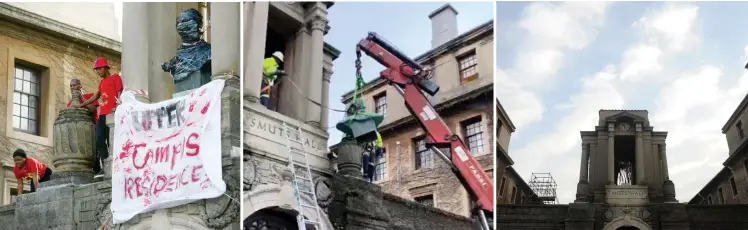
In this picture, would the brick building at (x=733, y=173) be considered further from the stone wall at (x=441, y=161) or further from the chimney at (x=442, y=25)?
the chimney at (x=442, y=25)

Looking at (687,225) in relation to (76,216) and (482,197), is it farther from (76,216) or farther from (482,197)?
(76,216)

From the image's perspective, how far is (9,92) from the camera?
1172 cm

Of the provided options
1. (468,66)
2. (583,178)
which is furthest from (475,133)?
(583,178)

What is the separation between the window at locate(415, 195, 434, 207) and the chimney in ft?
3.35

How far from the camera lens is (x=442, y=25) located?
21.3 feet

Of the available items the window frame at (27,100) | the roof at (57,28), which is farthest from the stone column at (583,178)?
the roof at (57,28)

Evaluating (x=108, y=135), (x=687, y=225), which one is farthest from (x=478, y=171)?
(x=108, y=135)

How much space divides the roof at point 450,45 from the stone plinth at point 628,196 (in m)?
1.88

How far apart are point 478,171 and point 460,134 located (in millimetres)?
275

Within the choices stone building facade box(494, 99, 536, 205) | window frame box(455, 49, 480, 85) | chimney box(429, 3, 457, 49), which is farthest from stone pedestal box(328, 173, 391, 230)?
chimney box(429, 3, 457, 49)

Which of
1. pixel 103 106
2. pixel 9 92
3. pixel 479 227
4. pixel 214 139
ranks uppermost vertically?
pixel 9 92

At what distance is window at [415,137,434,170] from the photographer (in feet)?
21.3

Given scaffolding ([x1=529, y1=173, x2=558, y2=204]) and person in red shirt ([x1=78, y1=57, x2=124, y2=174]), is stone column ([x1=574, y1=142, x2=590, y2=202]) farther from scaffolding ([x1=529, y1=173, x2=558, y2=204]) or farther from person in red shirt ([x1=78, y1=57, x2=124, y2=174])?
person in red shirt ([x1=78, y1=57, x2=124, y2=174])

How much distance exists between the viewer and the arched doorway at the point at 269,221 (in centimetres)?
629
